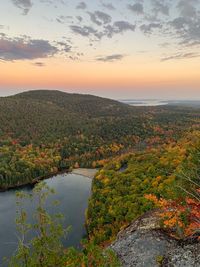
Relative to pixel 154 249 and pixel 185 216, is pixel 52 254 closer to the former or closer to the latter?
pixel 154 249

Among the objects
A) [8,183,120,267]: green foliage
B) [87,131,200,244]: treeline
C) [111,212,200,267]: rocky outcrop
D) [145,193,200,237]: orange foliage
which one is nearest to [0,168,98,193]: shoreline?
[87,131,200,244]: treeline

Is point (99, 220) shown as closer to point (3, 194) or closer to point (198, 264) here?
point (198, 264)

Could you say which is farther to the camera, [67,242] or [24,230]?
[67,242]

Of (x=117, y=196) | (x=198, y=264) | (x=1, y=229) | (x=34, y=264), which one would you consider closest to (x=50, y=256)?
(x=34, y=264)

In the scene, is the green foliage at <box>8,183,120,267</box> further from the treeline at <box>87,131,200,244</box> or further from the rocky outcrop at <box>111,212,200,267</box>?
the treeline at <box>87,131,200,244</box>

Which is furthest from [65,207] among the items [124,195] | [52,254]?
[52,254]

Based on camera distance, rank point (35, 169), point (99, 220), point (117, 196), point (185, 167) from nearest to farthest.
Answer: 1. point (185, 167)
2. point (99, 220)
3. point (117, 196)
4. point (35, 169)

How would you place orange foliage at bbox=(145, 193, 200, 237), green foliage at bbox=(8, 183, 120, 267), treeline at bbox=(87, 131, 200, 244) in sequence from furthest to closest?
treeline at bbox=(87, 131, 200, 244)
orange foliage at bbox=(145, 193, 200, 237)
green foliage at bbox=(8, 183, 120, 267)

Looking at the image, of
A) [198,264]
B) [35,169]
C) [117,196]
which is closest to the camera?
[198,264]
